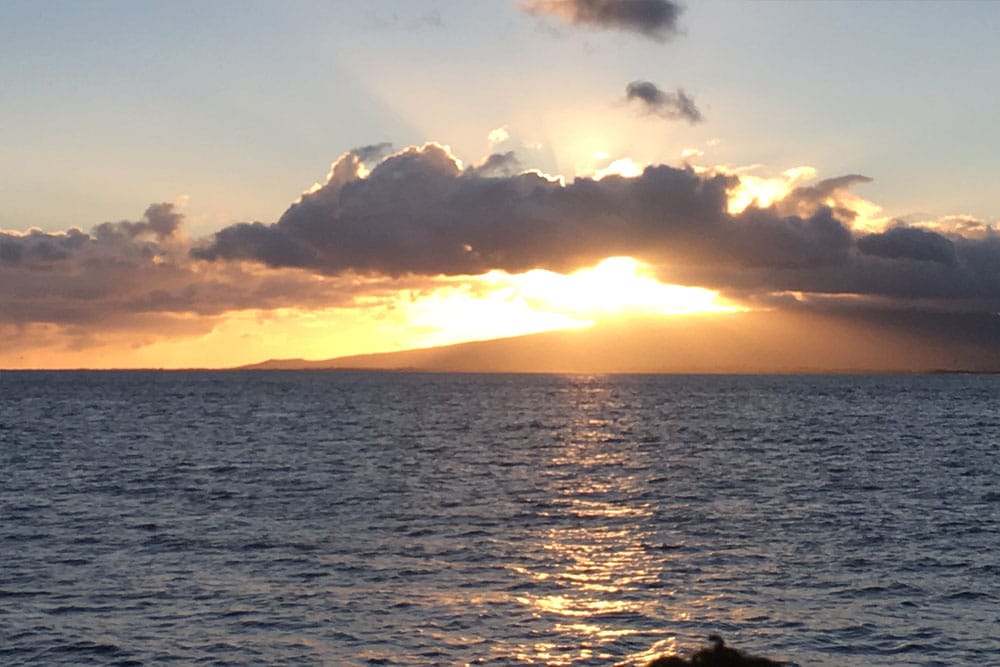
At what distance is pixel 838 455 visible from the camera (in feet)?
296

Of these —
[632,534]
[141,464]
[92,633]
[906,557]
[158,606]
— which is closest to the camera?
[92,633]

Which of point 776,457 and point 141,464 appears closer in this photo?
point 141,464

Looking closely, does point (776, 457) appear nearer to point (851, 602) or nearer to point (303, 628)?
point (851, 602)

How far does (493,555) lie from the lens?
138 feet

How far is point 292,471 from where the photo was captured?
7556cm

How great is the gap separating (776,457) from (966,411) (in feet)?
350

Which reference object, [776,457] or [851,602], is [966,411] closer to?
[776,457]

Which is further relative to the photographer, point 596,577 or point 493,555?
point 493,555

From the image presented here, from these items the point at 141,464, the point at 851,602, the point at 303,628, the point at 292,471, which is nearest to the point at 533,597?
the point at 303,628

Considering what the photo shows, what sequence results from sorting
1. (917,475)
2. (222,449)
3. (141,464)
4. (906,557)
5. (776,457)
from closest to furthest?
(906,557), (917,475), (141,464), (776,457), (222,449)

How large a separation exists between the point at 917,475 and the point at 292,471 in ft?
140

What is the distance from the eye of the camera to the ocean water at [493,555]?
2972 cm

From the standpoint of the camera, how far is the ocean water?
29.7 metres

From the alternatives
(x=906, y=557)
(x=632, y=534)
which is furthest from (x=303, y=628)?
(x=906, y=557)
